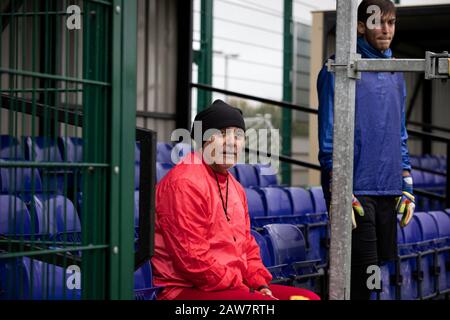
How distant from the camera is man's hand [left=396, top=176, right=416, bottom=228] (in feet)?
12.6

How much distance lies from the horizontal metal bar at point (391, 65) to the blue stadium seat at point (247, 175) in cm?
501

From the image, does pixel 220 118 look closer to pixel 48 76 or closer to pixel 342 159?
pixel 342 159

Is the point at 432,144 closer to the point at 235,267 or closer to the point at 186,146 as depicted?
the point at 186,146

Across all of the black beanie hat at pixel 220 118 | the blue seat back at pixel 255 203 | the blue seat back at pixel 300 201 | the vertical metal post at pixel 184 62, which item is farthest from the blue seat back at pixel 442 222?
the black beanie hat at pixel 220 118

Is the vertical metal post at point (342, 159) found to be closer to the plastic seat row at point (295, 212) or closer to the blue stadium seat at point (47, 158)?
the blue stadium seat at point (47, 158)

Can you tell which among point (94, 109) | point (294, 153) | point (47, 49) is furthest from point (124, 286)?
point (294, 153)

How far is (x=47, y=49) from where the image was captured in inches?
103

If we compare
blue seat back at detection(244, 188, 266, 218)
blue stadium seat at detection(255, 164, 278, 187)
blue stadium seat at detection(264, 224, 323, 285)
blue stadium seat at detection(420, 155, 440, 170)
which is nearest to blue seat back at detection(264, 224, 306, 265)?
blue stadium seat at detection(264, 224, 323, 285)

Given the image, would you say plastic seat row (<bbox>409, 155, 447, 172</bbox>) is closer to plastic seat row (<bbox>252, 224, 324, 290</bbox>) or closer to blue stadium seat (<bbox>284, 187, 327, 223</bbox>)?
blue stadium seat (<bbox>284, 187, 327, 223</bbox>)

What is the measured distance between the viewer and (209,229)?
10.7ft

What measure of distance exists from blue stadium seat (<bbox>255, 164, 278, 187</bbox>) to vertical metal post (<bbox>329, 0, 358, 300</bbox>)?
5.22 m

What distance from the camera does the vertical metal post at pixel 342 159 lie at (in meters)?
2.91

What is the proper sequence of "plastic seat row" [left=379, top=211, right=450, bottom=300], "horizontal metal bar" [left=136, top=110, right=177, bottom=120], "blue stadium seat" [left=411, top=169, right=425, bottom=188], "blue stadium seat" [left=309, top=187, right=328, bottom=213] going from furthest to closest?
"blue stadium seat" [left=411, top=169, right=425, bottom=188], "horizontal metal bar" [left=136, top=110, right=177, bottom=120], "blue stadium seat" [left=309, top=187, right=328, bottom=213], "plastic seat row" [left=379, top=211, right=450, bottom=300]
